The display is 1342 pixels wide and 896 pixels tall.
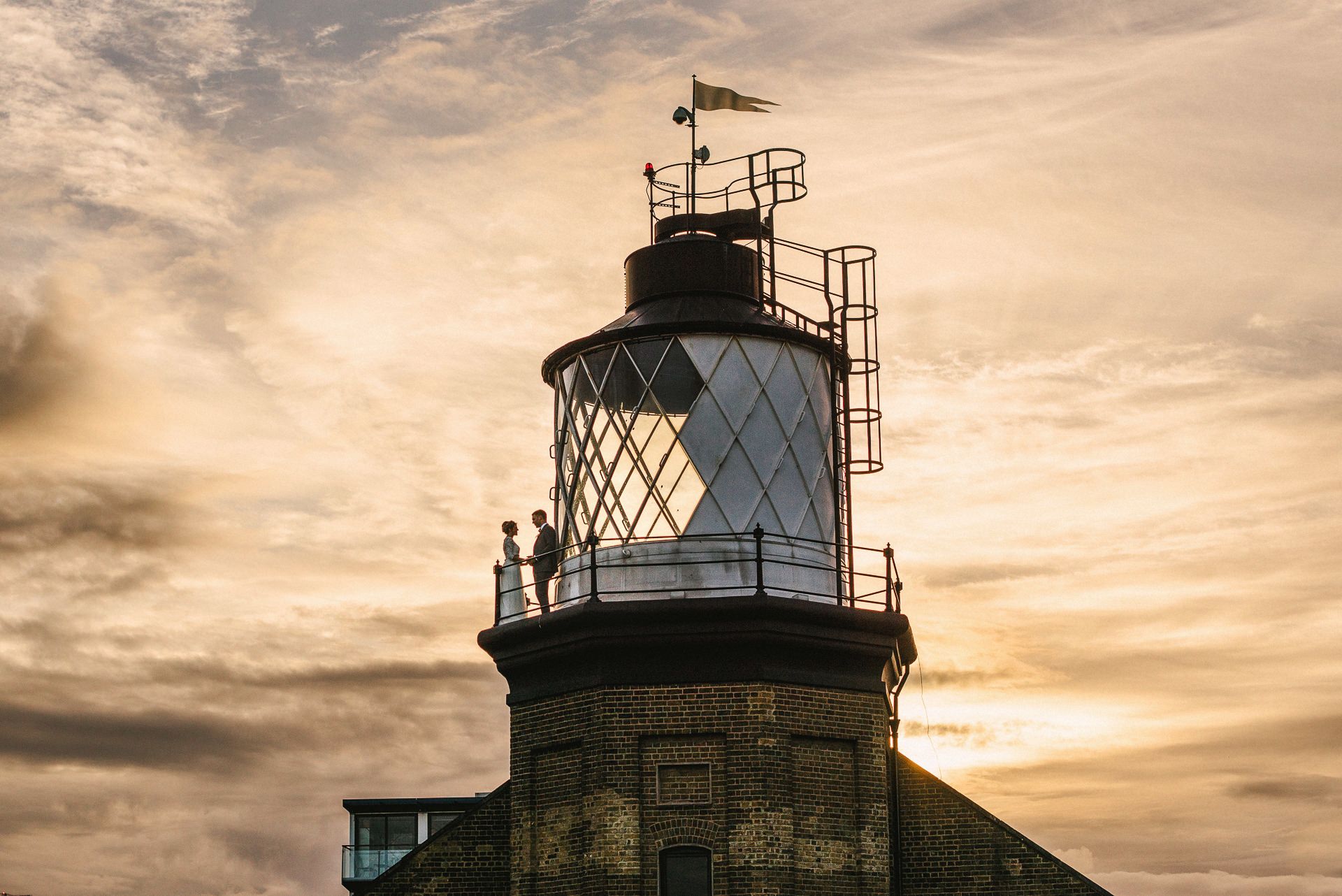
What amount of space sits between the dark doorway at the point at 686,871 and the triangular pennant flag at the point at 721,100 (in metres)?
11.6

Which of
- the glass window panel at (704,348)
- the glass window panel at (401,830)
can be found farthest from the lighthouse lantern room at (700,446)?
the glass window panel at (401,830)

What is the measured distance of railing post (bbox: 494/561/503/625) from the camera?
24531 mm

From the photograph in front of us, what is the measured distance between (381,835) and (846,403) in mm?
26065

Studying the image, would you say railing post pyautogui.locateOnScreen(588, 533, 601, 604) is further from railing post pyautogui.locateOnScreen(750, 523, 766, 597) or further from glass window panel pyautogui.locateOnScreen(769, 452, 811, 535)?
glass window panel pyautogui.locateOnScreen(769, 452, 811, 535)

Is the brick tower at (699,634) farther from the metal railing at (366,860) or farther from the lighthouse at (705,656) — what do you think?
the metal railing at (366,860)

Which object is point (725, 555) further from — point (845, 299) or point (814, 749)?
point (845, 299)

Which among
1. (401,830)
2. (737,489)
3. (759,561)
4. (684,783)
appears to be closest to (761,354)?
(737,489)

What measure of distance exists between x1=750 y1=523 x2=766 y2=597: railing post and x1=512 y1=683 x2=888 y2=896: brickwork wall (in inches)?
Result: 50.0

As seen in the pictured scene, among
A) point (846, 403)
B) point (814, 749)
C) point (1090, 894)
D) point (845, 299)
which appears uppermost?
point (845, 299)

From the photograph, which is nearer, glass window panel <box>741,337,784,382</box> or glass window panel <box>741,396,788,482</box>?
glass window panel <box>741,396,788,482</box>

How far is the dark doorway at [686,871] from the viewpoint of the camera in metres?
22.1

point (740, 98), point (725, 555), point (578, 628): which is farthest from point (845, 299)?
point (578, 628)

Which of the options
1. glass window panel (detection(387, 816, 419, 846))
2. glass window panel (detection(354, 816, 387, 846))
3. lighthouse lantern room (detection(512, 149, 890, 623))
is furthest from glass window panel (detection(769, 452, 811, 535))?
glass window panel (detection(354, 816, 387, 846))

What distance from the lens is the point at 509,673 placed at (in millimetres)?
24234
